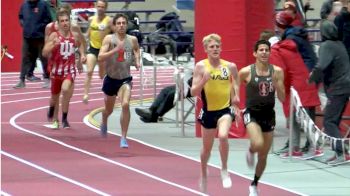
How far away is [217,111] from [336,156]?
3.15 meters

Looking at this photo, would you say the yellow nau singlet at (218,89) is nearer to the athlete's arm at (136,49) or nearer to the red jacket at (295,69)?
the red jacket at (295,69)

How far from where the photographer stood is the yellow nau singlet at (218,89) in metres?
11.9

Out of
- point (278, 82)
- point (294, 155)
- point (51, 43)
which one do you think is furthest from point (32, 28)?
point (278, 82)

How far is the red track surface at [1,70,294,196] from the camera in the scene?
12102mm

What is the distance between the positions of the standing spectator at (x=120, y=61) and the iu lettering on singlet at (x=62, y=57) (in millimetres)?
1535

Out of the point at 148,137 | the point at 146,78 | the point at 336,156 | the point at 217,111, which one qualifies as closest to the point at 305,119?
the point at 336,156

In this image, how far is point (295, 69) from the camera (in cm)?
1502

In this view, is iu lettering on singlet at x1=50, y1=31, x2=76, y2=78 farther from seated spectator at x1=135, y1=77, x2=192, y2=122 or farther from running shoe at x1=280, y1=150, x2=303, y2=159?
running shoe at x1=280, y1=150, x2=303, y2=159

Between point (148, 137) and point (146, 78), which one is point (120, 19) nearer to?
point (148, 137)

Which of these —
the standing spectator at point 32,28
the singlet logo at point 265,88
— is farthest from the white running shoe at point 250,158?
the standing spectator at point 32,28

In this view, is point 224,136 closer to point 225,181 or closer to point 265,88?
point 225,181

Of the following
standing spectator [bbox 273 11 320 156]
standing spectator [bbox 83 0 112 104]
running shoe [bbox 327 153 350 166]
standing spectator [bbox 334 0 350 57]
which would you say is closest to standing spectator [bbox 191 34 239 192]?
running shoe [bbox 327 153 350 166]

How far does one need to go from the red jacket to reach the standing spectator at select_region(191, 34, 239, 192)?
3.11m

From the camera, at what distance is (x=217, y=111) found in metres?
12.0
